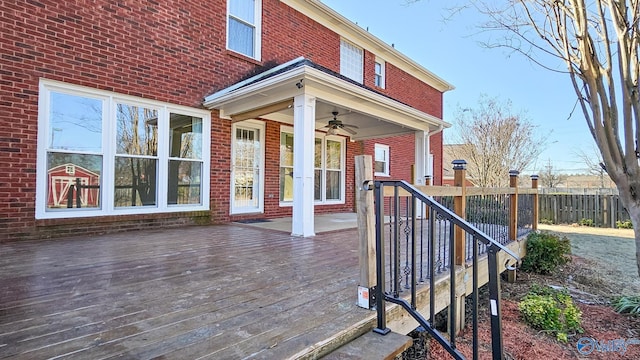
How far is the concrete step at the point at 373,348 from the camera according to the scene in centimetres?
180

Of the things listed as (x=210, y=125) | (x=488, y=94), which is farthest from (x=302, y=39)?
(x=488, y=94)

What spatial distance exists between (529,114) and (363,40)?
846cm

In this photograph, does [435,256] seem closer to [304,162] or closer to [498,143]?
[304,162]

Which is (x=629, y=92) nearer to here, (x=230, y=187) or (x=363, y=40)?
(x=230, y=187)

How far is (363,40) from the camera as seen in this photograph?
406 inches

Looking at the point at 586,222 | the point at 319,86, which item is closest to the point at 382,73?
the point at 319,86

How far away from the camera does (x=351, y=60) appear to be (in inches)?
400

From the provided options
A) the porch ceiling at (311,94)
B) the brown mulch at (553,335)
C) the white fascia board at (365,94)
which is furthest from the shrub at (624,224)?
the white fascia board at (365,94)

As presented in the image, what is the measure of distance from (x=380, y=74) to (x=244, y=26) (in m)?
5.54

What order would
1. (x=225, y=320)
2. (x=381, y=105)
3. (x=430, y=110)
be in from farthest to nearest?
1. (x=430, y=110)
2. (x=381, y=105)
3. (x=225, y=320)

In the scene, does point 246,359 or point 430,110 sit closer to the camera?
point 246,359

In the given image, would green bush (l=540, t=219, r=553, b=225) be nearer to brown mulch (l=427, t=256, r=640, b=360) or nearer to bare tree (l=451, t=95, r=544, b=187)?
bare tree (l=451, t=95, r=544, b=187)

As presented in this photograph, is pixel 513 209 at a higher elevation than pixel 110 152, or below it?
below

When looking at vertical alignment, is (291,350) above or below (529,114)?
below
